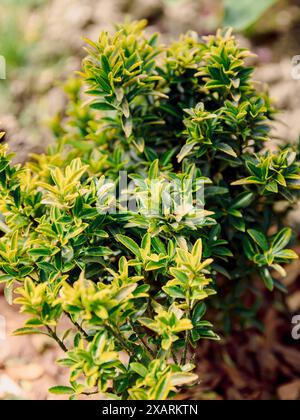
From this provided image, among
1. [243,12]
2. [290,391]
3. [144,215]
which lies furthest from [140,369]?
[243,12]

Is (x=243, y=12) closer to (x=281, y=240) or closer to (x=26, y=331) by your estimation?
(x=281, y=240)

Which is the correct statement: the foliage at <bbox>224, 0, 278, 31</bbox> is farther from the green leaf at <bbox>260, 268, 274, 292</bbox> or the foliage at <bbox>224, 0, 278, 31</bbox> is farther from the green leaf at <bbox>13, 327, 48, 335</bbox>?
the green leaf at <bbox>13, 327, 48, 335</bbox>

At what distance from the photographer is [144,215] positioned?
181 cm

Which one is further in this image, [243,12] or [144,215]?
[243,12]

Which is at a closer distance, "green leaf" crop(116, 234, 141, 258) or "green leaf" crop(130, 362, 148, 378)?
"green leaf" crop(130, 362, 148, 378)

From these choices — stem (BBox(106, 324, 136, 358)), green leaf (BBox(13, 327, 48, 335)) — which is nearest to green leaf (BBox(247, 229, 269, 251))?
stem (BBox(106, 324, 136, 358))

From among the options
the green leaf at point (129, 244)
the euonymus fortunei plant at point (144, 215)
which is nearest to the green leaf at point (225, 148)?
the euonymus fortunei plant at point (144, 215)

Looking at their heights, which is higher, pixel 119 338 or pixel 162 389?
pixel 119 338

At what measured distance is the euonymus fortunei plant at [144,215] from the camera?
1.65 m

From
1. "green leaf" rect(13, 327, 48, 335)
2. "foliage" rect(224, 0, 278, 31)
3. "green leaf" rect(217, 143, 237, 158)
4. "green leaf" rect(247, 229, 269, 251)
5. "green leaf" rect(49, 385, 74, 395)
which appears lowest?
"green leaf" rect(49, 385, 74, 395)

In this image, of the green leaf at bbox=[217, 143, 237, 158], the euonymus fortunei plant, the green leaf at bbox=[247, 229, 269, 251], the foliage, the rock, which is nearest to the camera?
the euonymus fortunei plant

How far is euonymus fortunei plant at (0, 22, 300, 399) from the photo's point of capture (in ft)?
5.42

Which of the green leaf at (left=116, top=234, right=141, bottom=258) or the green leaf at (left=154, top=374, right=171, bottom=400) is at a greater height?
the green leaf at (left=116, top=234, right=141, bottom=258)
